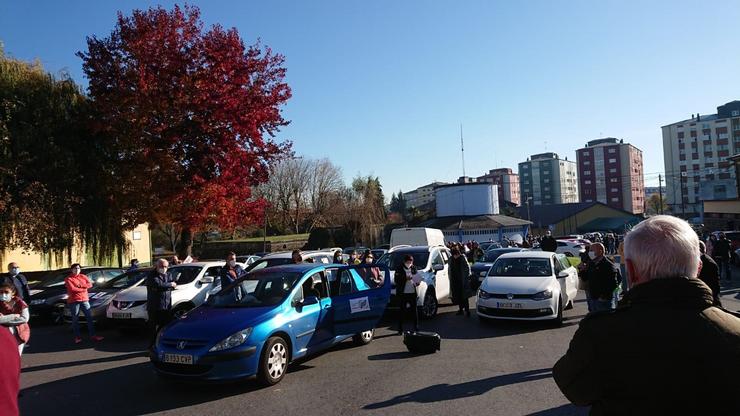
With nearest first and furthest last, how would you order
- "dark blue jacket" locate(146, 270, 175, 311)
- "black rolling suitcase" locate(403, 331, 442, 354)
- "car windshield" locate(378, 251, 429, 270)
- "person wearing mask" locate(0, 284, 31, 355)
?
"person wearing mask" locate(0, 284, 31, 355)
"black rolling suitcase" locate(403, 331, 442, 354)
"dark blue jacket" locate(146, 270, 175, 311)
"car windshield" locate(378, 251, 429, 270)

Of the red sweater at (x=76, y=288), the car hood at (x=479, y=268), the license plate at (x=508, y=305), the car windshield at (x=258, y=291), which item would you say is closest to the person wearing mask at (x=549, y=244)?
the car hood at (x=479, y=268)

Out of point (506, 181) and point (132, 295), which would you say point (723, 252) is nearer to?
point (132, 295)

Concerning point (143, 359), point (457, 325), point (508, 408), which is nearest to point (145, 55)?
point (143, 359)

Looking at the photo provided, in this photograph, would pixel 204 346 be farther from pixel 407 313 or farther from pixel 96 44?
pixel 96 44

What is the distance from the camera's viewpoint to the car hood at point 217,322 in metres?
7.15

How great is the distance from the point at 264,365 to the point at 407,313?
6.14m

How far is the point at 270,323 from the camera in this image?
24.5 feet

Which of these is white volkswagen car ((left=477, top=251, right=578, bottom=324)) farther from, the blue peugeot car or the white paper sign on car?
the white paper sign on car

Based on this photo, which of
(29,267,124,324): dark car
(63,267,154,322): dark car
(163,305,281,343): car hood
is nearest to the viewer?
(163,305,281,343): car hood

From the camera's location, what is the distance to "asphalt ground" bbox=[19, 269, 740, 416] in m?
6.36

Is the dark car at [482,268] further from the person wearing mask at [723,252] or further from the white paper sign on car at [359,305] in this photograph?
the white paper sign on car at [359,305]

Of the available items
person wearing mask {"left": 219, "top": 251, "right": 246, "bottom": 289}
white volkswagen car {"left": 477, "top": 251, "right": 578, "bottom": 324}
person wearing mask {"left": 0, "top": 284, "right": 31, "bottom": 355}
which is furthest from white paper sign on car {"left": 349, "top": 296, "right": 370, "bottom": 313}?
person wearing mask {"left": 0, "top": 284, "right": 31, "bottom": 355}

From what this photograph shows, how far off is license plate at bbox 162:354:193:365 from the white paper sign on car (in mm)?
3070

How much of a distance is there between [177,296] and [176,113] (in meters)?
8.90
